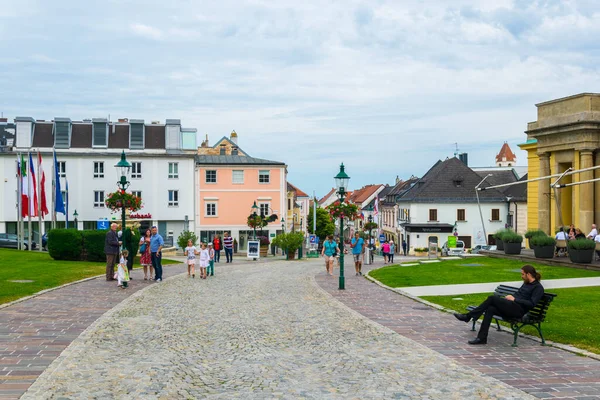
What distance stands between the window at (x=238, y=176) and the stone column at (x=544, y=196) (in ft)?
116

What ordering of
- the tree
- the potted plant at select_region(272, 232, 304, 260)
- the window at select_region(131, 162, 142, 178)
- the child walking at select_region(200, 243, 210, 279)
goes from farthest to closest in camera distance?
1. the tree
2. the window at select_region(131, 162, 142, 178)
3. the potted plant at select_region(272, 232, 304, 260)
4. the child walking at select_region(200, 243, 210, 279)

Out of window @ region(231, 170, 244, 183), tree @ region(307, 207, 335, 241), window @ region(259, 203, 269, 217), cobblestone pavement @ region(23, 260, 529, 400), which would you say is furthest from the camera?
tree @ region(307, 207, 335, 241)

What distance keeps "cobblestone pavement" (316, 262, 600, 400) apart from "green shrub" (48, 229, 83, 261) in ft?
63.4

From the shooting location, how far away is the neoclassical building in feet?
104

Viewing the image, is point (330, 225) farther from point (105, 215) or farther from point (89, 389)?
point (89, 389)

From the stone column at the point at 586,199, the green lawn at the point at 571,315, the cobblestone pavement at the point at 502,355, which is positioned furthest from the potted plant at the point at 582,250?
the cobblestone pavement at the point at 502,355

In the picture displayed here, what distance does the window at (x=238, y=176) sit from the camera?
65250 mm

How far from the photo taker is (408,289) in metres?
19.8

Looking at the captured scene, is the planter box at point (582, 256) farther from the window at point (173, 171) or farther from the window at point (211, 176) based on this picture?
the window at point (173, 171)

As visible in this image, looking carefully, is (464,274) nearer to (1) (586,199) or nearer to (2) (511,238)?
(2) (511,238)

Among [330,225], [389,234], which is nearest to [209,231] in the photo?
[389,234]

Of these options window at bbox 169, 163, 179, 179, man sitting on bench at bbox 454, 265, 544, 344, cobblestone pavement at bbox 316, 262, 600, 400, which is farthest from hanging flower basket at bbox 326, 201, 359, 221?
window at bbox 169, 163, 179, 179

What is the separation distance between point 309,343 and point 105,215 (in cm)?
5422

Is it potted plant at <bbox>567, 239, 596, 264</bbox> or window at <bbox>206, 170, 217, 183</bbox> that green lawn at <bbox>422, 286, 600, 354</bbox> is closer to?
potted plant at <bbox>567, 239, 596, 264</bbox>
